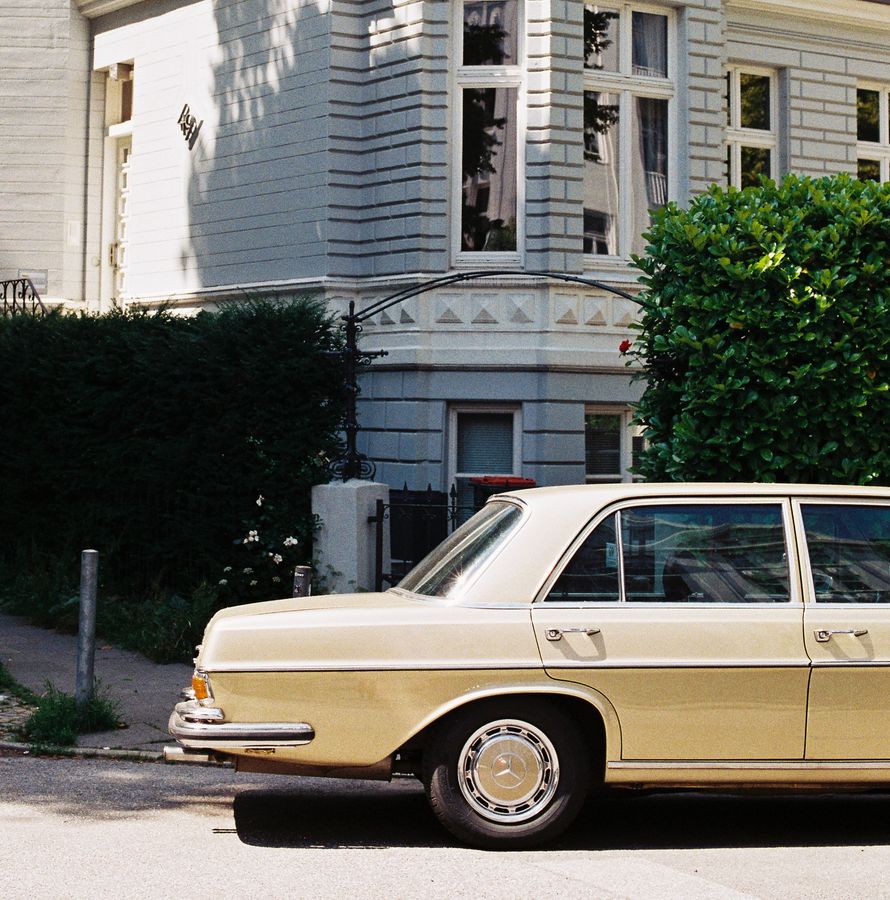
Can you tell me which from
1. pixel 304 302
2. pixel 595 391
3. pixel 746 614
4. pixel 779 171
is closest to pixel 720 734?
pixel 746 614

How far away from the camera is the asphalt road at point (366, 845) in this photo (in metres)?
5.55

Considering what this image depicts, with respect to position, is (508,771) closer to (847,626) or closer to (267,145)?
(847,626)

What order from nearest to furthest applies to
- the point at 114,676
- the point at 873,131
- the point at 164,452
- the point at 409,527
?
the point at 114,676 → the point at 409,527 → the point at 164,452 → the point at 873,131

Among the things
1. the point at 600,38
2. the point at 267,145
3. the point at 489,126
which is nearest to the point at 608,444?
the point at 489,126

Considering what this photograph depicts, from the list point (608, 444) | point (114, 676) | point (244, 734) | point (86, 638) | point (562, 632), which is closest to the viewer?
point (244, 734)

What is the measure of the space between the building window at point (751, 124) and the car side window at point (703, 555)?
43.9 feet

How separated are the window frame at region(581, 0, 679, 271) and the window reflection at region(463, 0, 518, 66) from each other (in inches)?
34.4

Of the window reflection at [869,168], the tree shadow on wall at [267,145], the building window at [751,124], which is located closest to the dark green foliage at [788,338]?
the tree shadow on wall at [267,145]

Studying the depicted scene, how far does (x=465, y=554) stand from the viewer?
6.49m

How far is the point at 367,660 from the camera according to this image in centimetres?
605

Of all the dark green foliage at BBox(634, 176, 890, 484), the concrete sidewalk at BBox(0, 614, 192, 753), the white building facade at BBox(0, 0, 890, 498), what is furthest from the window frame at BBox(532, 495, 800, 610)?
the white building facade at BBox(0, 0, 890, 498)

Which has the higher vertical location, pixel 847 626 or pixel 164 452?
pixel 164 452

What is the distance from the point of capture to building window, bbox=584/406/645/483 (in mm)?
15414

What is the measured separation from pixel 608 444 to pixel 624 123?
137 inches
